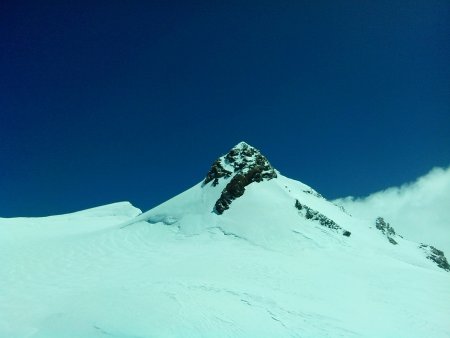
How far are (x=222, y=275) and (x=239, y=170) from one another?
53.7 feet

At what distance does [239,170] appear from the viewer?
38.6 m

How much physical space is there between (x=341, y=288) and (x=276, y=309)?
19.3ft

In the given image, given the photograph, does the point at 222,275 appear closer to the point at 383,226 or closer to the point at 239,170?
the point at 239,170

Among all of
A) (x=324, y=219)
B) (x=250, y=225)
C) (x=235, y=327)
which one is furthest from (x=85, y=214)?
(x=235, y=327)

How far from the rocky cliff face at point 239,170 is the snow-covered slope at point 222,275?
0.11 m

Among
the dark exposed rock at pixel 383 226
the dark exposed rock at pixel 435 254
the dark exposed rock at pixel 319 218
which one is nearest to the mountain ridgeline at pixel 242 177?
the dark exposed rock at pixel 319 218

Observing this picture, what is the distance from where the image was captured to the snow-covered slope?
1806 centimetres

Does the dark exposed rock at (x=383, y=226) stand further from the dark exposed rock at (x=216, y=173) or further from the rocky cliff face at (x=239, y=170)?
the dark exposed rock at (x=216, y=173)

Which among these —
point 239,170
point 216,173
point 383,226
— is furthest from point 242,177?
point 383,226

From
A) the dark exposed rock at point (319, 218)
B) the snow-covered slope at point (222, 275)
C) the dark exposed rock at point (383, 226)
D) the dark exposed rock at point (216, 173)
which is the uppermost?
the dark exposed rock at point (383, 226)

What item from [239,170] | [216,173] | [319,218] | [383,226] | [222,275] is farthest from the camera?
[383,226]

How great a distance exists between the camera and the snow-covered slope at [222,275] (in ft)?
59.3

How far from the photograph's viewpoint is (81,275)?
2459cm

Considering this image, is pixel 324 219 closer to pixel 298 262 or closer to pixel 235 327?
pixel 298 262
